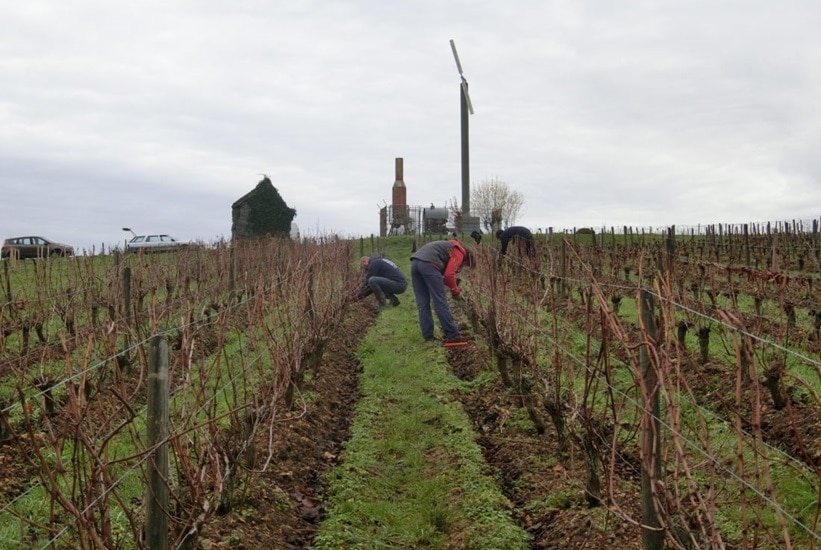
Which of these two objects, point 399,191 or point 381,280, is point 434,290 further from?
point 399,191

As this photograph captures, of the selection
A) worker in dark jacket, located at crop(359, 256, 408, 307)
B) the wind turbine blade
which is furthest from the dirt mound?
the wind turbine blade

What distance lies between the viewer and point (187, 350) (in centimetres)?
362

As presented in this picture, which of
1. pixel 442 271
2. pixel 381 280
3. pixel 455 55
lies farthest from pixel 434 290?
pixel 455 55

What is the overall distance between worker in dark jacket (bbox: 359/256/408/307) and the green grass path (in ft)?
14.5

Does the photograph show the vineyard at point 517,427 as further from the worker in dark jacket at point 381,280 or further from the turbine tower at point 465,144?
the turbine tower at point 465,144

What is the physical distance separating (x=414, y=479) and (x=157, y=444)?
104 inches

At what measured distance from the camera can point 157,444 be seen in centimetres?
276

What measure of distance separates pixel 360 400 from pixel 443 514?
2984 millimetres

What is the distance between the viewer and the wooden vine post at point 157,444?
278 cm

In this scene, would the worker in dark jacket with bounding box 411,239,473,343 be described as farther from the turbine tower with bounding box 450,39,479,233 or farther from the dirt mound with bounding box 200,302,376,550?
the turbine tower with bounding box 450,39,479,233

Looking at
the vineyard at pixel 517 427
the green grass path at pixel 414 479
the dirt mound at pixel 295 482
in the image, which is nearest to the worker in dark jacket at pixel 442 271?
the vineyard at pixel 517 427

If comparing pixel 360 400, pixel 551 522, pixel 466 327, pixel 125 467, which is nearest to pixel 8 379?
pixel 125 467

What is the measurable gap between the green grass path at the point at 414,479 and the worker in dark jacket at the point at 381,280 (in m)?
4.41

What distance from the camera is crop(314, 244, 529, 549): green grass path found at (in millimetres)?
4094
